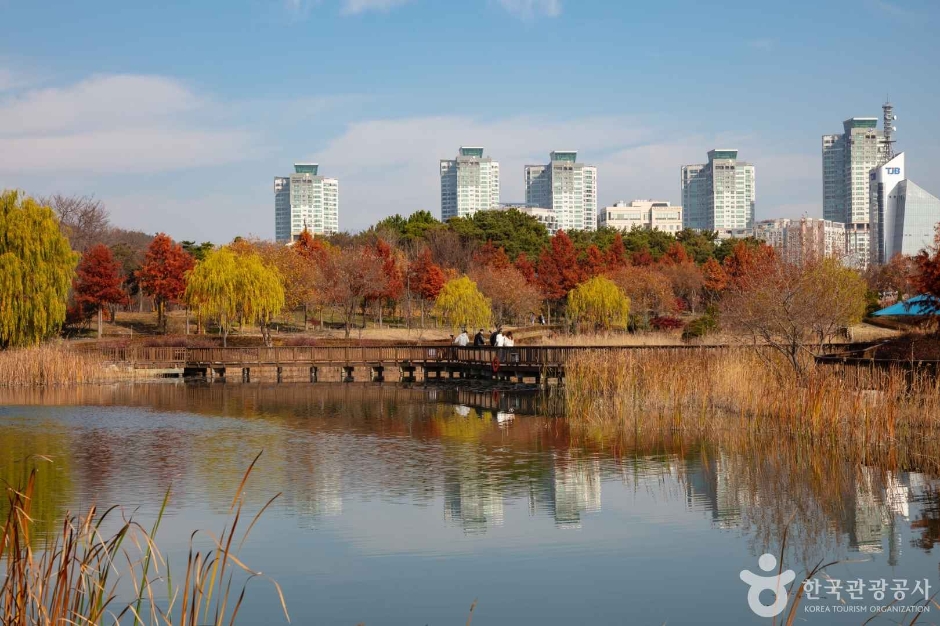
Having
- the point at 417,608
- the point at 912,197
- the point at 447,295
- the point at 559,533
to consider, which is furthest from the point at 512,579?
the point at 912,197

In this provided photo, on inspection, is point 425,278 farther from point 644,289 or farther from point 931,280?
point 931,280

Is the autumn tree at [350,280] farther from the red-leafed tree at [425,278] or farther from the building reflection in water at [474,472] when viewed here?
the building reflection in water at [474,472]

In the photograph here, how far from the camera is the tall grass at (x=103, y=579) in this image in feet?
15.1

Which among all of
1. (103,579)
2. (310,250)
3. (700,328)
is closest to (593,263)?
(310,250)

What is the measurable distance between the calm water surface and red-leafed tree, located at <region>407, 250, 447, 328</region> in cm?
4584

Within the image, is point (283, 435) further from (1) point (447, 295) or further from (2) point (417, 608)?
(1) point (447, 295)

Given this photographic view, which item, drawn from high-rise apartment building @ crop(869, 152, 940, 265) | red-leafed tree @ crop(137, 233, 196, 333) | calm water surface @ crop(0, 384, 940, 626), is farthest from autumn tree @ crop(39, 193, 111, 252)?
high-rise apartment building @ crop(869, 152, 940, 265)

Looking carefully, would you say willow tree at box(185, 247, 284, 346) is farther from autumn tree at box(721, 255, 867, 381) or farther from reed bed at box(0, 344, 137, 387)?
autumn tree at box(721, 255, 867, 381)

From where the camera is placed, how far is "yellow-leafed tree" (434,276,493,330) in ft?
180

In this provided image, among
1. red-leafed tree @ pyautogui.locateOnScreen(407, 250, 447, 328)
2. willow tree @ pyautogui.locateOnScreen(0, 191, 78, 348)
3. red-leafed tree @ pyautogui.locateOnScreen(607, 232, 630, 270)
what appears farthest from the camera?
red-leafed tree @ pyautogui.locateOnScreen(607, 232, 630, 270)

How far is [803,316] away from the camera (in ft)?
66.8

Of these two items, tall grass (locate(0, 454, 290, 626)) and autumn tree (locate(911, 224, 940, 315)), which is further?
autumn tree (locate(911, 224, 940, 315))

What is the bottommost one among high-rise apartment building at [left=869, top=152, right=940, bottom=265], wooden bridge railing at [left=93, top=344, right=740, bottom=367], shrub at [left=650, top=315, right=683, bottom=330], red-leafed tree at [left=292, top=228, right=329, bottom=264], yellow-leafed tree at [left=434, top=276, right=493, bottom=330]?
wooden bridge railing at [left=93, top=344, right=740, bottom=367]

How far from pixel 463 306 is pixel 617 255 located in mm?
27741
